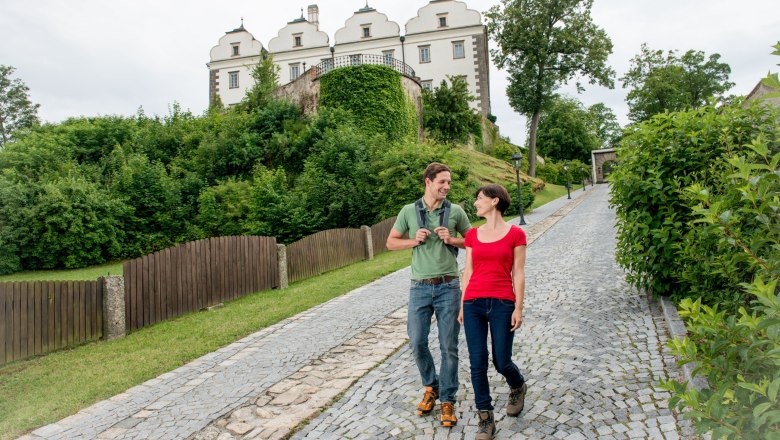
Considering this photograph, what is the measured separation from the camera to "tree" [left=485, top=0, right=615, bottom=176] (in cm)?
3606

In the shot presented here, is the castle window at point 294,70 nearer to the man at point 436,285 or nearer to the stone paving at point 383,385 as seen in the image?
the stone paving at point 383,385

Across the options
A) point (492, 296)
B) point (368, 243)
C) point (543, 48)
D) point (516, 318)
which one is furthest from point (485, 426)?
point (543, 48)

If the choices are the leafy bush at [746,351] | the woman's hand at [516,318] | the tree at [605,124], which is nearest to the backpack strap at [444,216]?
the woman's hand at [516,318]

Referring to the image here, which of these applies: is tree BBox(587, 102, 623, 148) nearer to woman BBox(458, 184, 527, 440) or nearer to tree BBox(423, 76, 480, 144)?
tree BBox(423, 76, 480, 144)

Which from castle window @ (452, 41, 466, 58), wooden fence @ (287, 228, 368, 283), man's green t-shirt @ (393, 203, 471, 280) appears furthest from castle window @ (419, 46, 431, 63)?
man's green t-shirt @ (393, 203, 471, 280)

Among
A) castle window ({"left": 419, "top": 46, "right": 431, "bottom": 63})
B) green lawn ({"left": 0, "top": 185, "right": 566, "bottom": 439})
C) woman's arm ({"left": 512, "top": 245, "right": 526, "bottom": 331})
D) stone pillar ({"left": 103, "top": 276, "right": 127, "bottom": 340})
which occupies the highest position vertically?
castle window ({"left": 419, "top": 46, "right": 431, "bottom": 63})

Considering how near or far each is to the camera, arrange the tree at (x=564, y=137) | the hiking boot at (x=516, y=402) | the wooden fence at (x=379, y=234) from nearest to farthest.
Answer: the hiking boot at (x=516, y=402)
the wooden fence at (x=379, y=234)
the tree at (x=564, y=137)

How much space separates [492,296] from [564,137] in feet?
194

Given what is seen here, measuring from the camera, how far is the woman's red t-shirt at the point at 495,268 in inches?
137

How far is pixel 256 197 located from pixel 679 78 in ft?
131

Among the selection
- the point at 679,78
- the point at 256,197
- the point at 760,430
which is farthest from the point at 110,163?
the point at 679,78

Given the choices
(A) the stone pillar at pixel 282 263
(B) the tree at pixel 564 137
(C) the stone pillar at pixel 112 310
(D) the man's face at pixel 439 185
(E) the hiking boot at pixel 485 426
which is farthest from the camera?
(B) the tree at pixel 564 137

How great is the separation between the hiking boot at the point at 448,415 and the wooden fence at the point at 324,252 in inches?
366

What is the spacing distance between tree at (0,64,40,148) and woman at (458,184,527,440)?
175 feet
